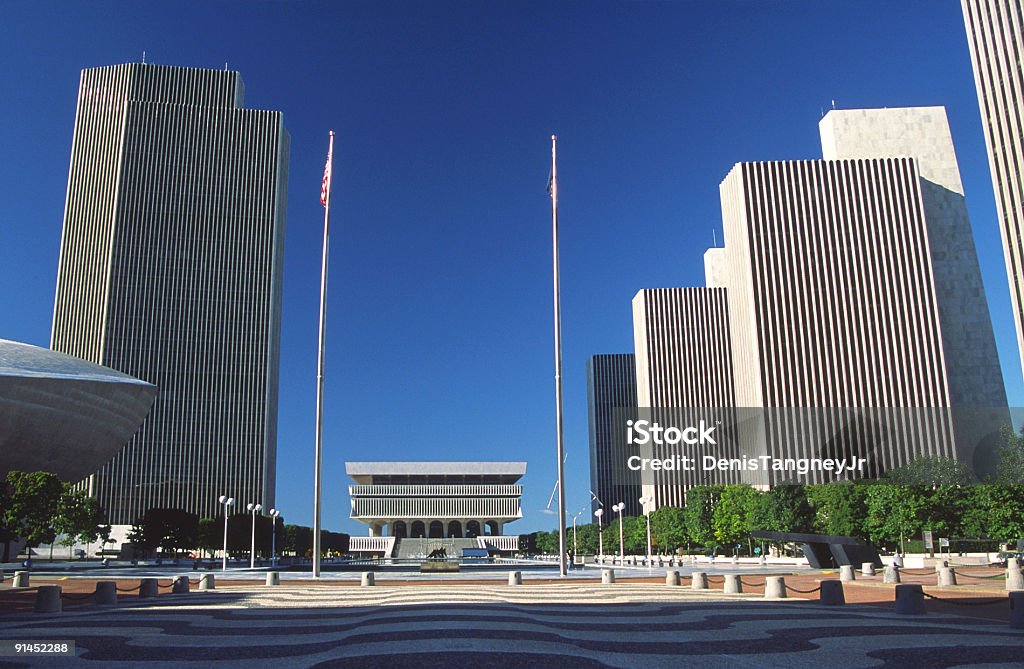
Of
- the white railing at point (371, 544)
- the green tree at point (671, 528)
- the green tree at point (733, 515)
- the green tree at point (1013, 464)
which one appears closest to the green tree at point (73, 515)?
the green tree at point (733, 515)

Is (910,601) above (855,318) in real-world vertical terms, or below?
below

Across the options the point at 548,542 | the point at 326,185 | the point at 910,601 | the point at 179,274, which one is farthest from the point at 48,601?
the point at 179,274

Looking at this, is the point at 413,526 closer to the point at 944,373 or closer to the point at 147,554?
the point at 147,554

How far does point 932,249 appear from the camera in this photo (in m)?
134

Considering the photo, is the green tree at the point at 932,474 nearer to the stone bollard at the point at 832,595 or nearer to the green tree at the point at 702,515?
the green tree at the point at 702,515

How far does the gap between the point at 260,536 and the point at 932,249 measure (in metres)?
112

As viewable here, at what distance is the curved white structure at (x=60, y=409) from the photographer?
9294cm

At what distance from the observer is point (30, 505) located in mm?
68250

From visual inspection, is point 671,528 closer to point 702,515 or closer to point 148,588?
point 702,515

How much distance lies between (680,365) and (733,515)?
6982 centimetres

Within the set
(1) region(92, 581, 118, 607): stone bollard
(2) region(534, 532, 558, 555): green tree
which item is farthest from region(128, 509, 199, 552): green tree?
(1) region(92, 581, 118, 607): stone bollard

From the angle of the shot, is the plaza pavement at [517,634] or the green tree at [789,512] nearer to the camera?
the plaza pavement at [517,634]

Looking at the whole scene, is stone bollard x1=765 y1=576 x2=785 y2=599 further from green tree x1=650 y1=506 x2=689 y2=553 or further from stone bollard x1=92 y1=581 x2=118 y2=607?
green tree x1=650 y1=506 x2=689 y2=553

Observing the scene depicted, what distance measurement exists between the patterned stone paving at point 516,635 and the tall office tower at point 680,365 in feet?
406
